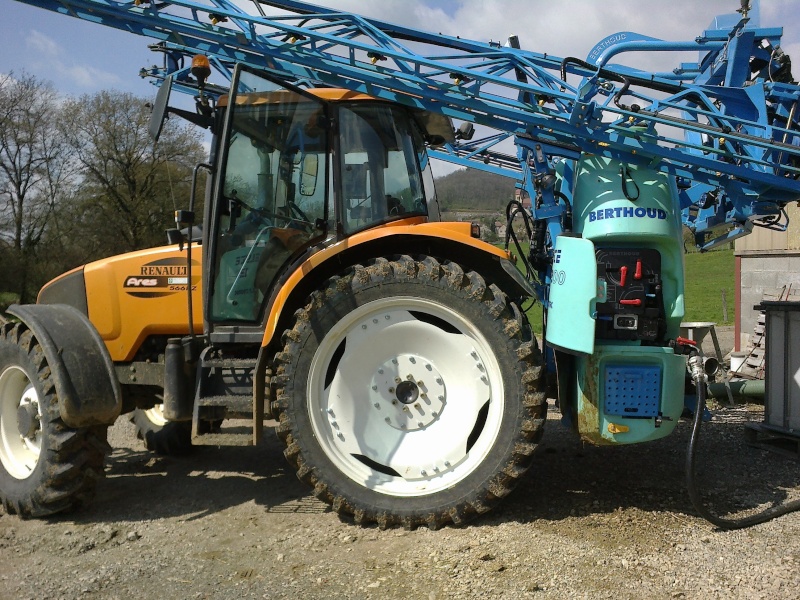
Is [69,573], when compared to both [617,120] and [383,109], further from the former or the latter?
[617,120]

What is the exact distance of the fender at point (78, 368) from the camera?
4.05 metres

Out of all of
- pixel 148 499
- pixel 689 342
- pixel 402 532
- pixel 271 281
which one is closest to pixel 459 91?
pixel 271 281

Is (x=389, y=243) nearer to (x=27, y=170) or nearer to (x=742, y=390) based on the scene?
(x=742, y=390)

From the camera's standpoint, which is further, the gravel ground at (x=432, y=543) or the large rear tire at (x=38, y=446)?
the large rear tire at (x=38, y=446)

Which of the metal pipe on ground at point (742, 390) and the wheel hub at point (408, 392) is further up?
the wheel hub at point (408, 392)

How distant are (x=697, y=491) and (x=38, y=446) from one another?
4.16 m

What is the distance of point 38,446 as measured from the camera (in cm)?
447

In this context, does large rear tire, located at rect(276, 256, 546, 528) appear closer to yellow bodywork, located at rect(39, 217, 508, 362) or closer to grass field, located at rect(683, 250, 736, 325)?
yellow bodywork, located at rect(39, 217, 508, 362)

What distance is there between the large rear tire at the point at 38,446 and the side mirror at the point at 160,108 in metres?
1.70

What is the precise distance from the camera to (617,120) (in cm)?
426

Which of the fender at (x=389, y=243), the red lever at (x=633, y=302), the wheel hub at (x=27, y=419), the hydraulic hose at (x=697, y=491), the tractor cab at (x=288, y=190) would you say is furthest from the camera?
the wheel hub at (x=27, y=419)

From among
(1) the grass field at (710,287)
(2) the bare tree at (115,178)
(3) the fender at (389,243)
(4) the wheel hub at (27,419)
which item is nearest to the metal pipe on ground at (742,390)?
(3) the fender at (389,243)

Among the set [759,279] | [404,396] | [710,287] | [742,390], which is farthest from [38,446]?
[710,287]

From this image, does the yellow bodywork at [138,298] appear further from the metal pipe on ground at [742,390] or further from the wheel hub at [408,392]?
the metal pipe on ground at [742,390]
